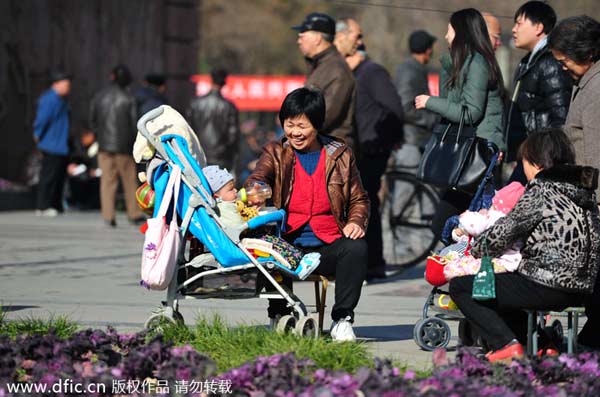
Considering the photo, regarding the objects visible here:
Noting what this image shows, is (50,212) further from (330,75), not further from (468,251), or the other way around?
(468,251)

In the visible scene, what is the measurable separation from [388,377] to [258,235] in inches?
75.5

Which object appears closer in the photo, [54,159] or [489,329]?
[489,329]

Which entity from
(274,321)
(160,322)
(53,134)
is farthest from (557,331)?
(53,134)

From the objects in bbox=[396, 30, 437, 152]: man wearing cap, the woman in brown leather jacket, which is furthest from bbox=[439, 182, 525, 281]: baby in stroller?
bbox=[396, 30, 437, 152]: man wearing cap

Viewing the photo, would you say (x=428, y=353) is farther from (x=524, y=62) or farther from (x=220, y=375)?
(x=524, y=62)

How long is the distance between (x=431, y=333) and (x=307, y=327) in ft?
2.24

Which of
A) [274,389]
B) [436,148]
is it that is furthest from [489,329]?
[436,148]

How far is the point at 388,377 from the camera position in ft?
18.9

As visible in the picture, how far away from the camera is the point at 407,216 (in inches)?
465

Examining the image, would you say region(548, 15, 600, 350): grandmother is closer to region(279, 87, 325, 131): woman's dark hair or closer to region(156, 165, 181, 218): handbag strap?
region(279, 87, 325, 131): woman's dark hair

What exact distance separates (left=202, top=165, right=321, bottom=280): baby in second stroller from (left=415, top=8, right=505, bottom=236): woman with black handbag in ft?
5.37

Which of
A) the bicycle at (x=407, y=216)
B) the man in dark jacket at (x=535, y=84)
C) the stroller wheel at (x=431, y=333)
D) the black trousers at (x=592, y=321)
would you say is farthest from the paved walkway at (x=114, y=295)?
the man in dark jacket at (x=535, y=84)

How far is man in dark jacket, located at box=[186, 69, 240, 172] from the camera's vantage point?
16.2 metres

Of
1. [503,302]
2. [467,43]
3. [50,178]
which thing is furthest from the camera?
[50,178]
